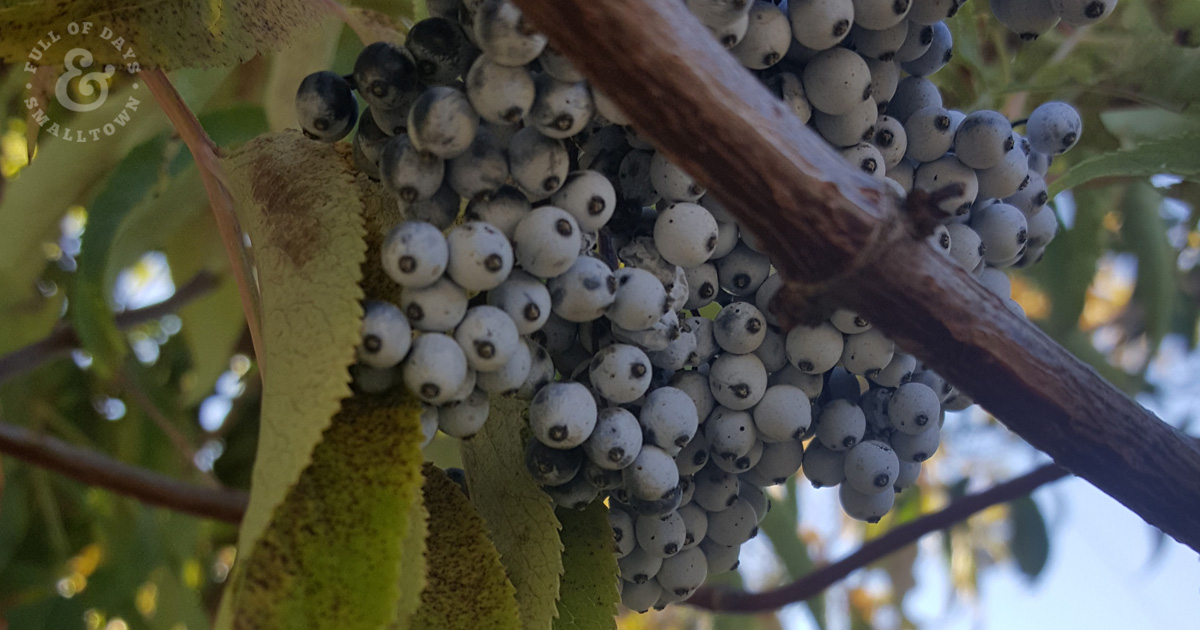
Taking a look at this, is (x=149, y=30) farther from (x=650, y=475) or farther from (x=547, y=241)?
(x=650, y=475)

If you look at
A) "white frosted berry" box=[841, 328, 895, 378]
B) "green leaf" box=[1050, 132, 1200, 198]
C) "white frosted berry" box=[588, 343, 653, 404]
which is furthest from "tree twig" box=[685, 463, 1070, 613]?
"white frosted berry" box=[588, 343, 653, 404]

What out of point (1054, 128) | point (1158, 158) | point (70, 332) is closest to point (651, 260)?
point (1054, 128)

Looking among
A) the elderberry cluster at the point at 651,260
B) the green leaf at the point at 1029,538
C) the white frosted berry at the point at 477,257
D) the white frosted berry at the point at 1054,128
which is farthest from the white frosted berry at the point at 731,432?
the green leaf at the point at 1029,538

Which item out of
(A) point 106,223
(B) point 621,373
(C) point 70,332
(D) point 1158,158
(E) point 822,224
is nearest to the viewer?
(E) point 822,224

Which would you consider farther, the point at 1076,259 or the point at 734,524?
the point at 1076,259

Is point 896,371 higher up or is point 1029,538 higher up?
point 896,371

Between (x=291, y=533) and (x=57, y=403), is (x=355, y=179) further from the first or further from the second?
(x=57, y=403)
